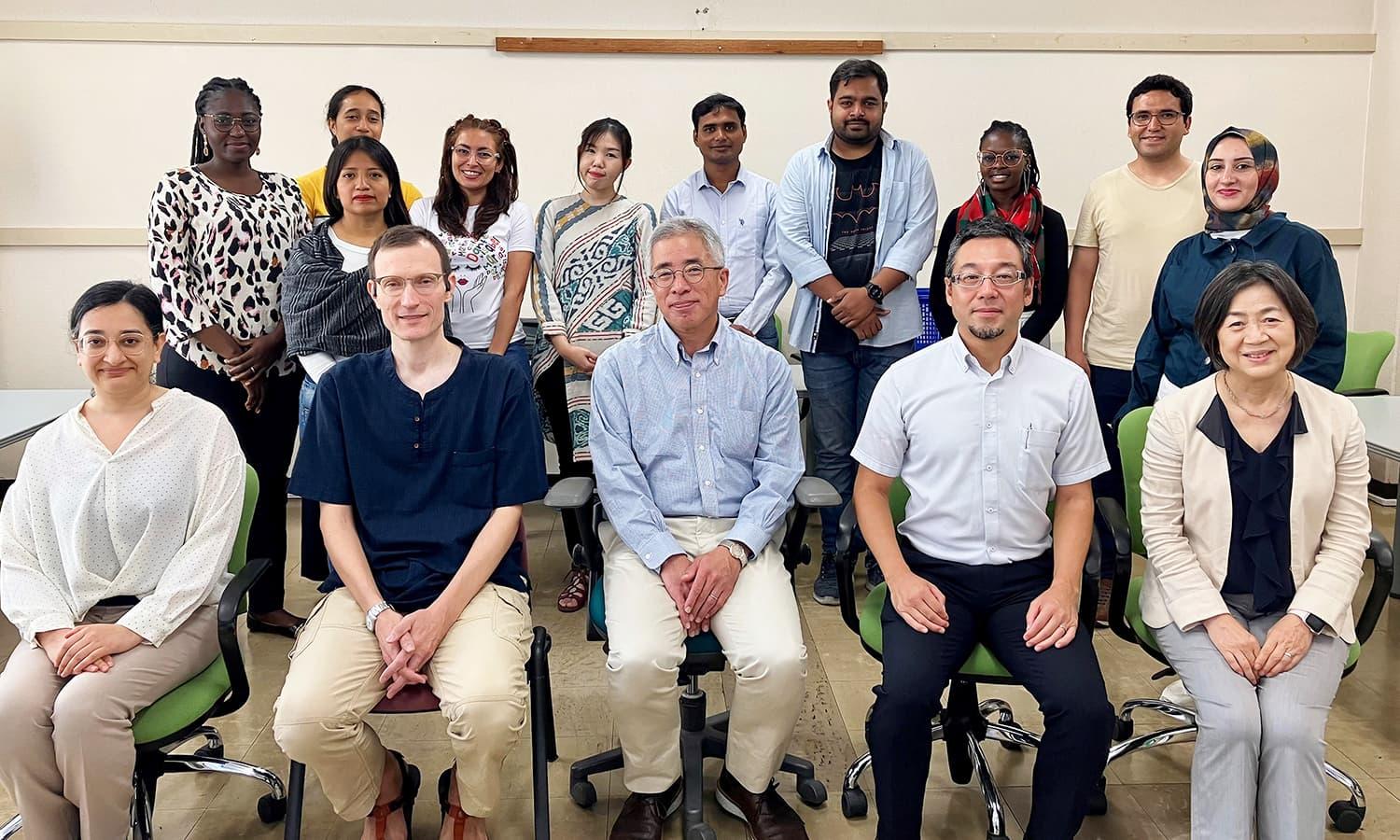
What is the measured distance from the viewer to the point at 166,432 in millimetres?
2166

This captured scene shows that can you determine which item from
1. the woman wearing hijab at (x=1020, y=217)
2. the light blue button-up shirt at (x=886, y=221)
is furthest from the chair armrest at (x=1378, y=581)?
the light blue button-up shirt at (x=886, y=221)

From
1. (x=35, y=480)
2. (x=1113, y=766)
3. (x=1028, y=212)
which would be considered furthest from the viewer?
(x=1028, y=212)

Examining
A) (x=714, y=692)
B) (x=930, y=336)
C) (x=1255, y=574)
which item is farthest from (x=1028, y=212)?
(x=714, y=692)

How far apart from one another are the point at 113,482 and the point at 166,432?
0.14 m

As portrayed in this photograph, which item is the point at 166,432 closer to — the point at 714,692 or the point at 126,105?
the point at 714,692

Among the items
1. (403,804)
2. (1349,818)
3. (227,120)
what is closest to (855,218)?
(227,120)

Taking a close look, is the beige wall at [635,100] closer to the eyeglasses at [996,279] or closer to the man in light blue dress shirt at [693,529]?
the man in light blue dress shirt at [693,529]

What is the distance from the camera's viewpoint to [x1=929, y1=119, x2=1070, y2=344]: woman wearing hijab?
342 centimetres

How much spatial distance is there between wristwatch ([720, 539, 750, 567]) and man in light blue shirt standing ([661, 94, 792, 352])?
60.6 inches

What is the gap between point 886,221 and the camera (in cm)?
354

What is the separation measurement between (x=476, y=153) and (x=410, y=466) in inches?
57.4

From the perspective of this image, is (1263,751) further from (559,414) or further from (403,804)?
(559,414)

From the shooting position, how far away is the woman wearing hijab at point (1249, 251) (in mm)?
2656

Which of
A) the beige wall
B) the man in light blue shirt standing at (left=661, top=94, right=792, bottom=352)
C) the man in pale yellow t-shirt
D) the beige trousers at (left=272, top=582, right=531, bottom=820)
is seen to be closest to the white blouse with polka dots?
the beige trousers at (left=272, top=582, right=531, bottom=820)
